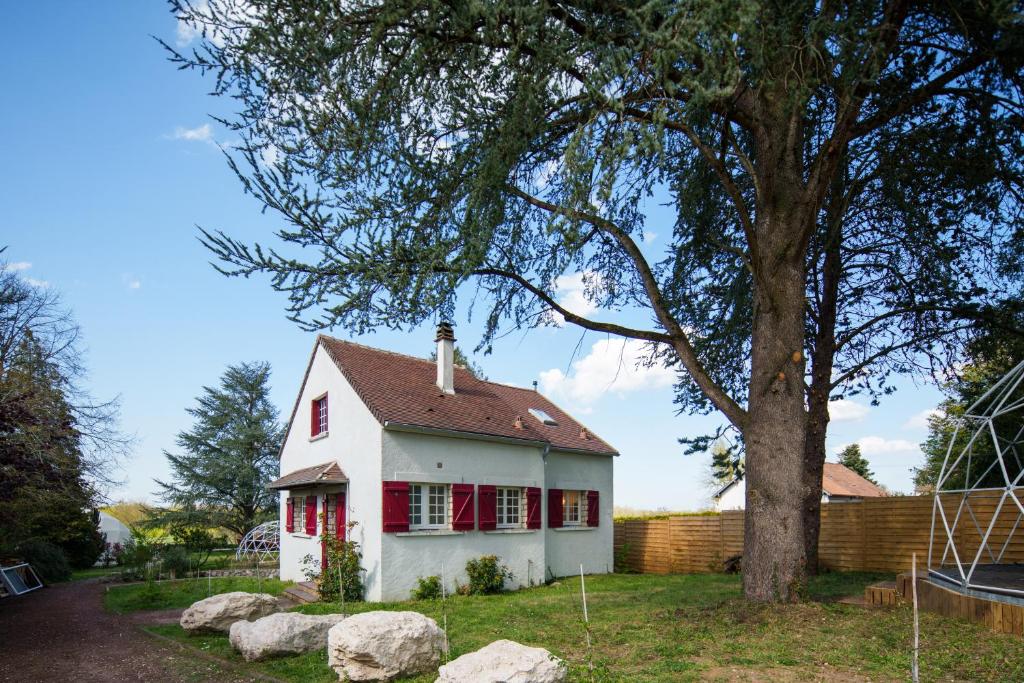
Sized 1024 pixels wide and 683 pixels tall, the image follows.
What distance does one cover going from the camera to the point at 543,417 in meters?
21.1

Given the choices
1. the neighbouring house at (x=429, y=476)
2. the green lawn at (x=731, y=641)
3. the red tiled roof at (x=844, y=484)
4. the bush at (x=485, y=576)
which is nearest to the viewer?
the green lawn at (x=731, y=641)

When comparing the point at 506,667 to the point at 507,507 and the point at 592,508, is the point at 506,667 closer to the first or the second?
the point at 507,507

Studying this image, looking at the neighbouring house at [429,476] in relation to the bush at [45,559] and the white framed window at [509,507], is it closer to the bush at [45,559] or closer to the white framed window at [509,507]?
the white framed window at [509,507]

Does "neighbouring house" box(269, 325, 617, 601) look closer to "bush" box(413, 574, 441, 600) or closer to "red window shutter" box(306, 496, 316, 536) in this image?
"red window shutter" box(306, 496, 316, 536)

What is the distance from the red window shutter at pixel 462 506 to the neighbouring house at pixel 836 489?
2003 cm

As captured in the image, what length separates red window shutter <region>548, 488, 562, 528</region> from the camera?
19.1 metres

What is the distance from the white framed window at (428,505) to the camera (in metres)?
15.5

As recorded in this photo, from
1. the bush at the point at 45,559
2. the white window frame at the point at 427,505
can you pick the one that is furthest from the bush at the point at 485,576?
the bush at the point at 45,559

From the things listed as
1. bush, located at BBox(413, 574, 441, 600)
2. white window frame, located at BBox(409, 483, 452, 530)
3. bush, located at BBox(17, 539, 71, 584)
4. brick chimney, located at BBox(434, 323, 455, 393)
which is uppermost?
brick chimney, located at BBox(434, 323, 455, 393)

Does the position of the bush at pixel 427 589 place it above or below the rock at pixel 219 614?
below

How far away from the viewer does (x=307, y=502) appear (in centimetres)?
1780

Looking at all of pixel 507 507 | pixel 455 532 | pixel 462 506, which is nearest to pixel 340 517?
pixel 455 532

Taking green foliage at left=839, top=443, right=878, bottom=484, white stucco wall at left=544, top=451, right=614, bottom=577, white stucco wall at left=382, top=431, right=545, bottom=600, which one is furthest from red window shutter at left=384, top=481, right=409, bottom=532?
green foliage at left=839, top=443, right=878, bottom=484

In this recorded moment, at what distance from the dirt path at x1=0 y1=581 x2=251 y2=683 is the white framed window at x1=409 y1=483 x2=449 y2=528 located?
569 centimetres
